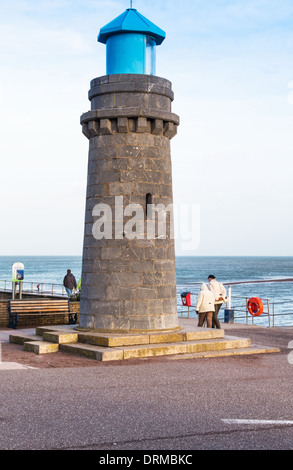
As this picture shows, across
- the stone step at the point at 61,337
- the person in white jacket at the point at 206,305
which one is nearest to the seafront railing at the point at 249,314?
the person in white jacket at the point at 206,305

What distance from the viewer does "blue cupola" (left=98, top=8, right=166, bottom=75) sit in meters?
11.3

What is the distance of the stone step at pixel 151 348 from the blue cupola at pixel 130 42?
5.70 m

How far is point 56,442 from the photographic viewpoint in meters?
5.23

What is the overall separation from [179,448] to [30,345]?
6.30 metres

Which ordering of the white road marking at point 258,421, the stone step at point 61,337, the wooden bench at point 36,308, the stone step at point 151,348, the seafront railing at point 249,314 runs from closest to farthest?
the white road marking at point 258,421 → the stone step at point 151,348 → the stone step at point 61,337 → the wooden bench at point 36,308 → the seafront railing at point 249,314

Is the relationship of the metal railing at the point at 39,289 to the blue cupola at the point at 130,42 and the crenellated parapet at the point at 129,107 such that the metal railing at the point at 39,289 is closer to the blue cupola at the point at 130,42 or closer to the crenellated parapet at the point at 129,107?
the crenellated parapet at the point at 129,107

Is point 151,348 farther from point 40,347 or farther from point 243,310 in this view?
point 243,310

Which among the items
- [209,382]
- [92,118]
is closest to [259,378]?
[209,382]

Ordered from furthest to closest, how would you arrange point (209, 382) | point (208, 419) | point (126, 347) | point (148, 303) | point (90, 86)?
point (90, 86), point (148, 303), point (126, 347), point (209, 382), point (208, 419)

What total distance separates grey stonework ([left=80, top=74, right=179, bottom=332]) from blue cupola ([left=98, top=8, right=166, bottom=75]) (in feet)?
1.15

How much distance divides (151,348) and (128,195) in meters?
3.13

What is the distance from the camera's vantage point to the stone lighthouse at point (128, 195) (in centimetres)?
1117

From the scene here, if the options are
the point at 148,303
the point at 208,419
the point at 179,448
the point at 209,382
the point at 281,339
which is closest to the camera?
the point at 179,448

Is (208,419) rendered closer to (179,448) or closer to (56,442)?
(179,448)
